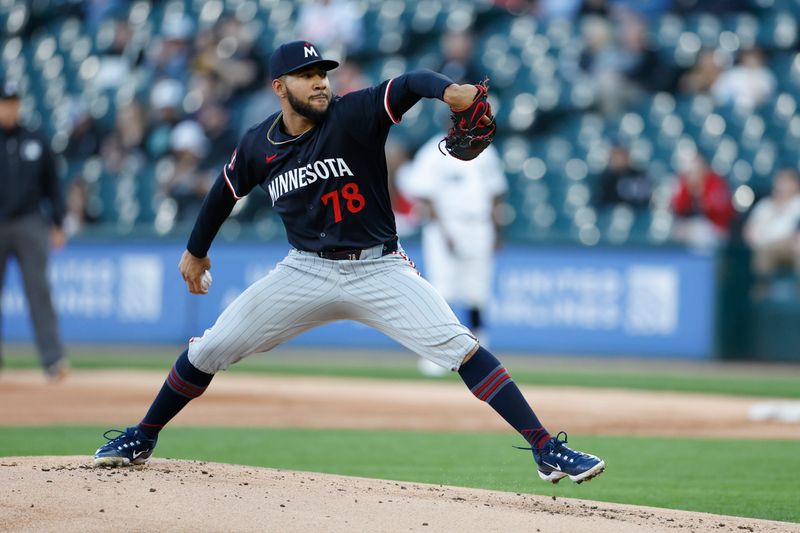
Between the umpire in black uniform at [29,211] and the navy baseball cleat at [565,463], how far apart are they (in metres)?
6.56

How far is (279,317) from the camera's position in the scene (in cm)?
569

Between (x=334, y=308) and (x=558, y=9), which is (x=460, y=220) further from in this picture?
(x=334, y=308)

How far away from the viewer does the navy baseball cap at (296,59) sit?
558 centimetres

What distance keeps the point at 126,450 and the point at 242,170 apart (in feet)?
4.49

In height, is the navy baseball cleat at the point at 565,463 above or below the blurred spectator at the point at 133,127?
below

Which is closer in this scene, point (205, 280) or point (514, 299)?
point (205, 280)

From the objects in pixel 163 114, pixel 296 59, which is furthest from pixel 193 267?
pixel 163 114

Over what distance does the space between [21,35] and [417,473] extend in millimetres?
17622

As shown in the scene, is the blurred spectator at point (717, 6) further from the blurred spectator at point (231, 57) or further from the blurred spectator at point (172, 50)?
the blurred spectator at point (172, 50)

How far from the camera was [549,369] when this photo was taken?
1373 centimetres

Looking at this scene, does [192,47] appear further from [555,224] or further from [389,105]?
[389,105]

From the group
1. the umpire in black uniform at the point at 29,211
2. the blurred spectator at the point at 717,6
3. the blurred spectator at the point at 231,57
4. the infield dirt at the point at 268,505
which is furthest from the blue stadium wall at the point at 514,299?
the infield dirt at the point at 268,505

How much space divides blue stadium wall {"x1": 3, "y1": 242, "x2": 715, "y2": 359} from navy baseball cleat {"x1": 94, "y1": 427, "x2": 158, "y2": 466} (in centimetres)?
957

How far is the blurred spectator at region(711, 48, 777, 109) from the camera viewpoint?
50.4ft
